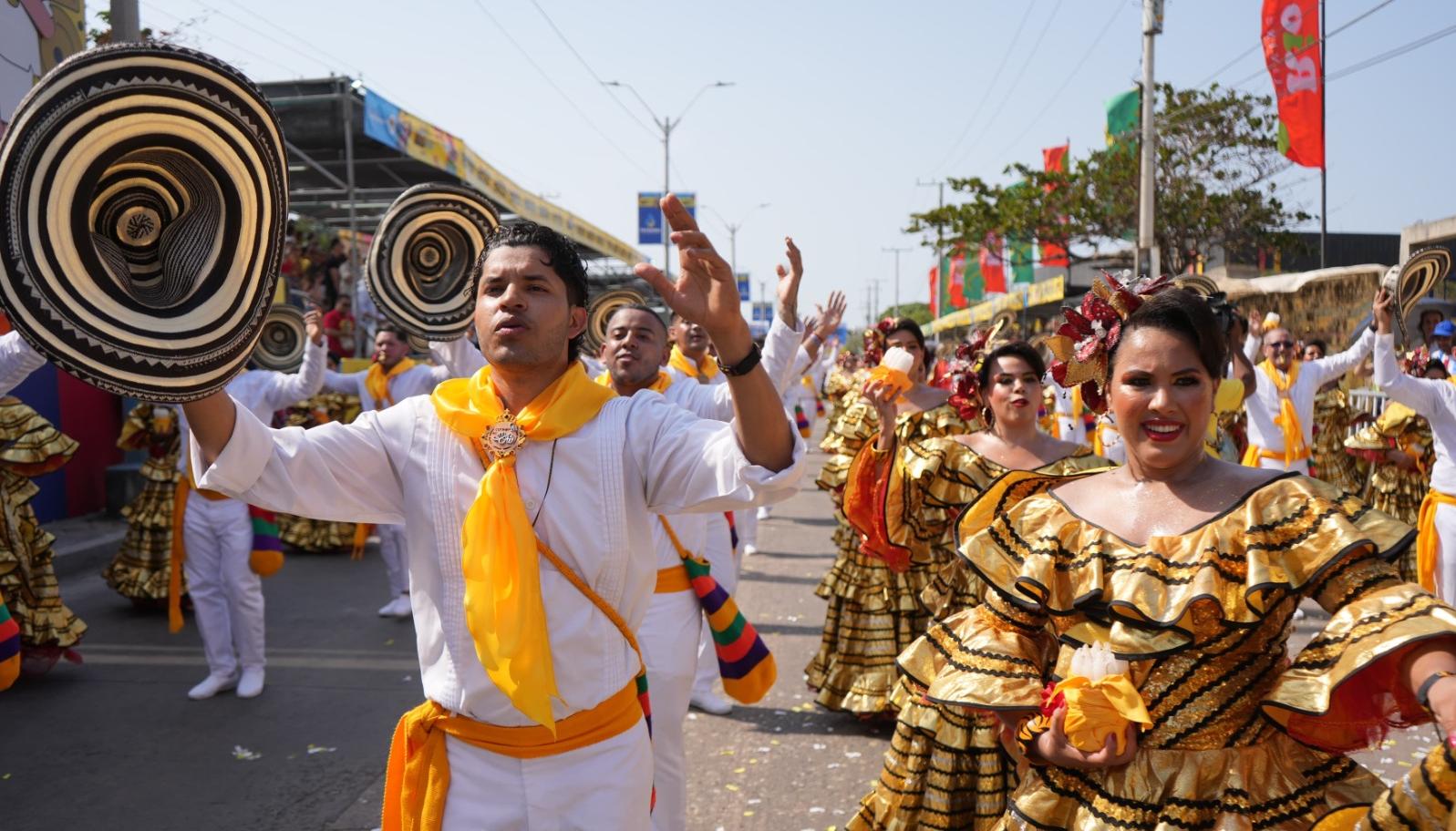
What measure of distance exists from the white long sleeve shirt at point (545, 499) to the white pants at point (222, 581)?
14.8ft

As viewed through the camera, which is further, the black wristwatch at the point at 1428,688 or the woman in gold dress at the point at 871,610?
the woman in gold dress at the point at 871,610

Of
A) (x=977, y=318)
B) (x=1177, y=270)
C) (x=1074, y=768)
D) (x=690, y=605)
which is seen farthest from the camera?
(x=977, y=318)

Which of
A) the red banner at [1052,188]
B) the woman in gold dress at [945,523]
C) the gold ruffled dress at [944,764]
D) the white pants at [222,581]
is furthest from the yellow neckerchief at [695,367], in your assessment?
the red banner at [1052,188]

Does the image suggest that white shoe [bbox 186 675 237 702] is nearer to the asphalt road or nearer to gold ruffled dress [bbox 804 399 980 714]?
the asphalt road

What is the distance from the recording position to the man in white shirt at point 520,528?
271 cm

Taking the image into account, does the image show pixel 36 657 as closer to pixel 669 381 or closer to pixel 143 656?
pixel 143 656

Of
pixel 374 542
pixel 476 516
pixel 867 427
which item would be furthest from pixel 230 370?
pixel 374 542

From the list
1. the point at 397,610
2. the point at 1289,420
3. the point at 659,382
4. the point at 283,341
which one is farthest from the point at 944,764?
the point at 283,341

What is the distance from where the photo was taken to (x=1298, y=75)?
60.4 ft

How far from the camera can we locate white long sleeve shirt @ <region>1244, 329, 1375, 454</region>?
9461 mm

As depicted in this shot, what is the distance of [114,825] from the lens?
5020 millimetres

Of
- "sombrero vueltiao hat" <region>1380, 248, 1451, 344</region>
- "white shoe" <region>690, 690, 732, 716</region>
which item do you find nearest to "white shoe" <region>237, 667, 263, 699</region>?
"white shoe" <region>690, 690, 732, 716</region>

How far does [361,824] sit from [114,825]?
1057mm

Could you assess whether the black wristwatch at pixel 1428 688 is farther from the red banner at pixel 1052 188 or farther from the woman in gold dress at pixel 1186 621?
the red banner at pixel 1052 188
